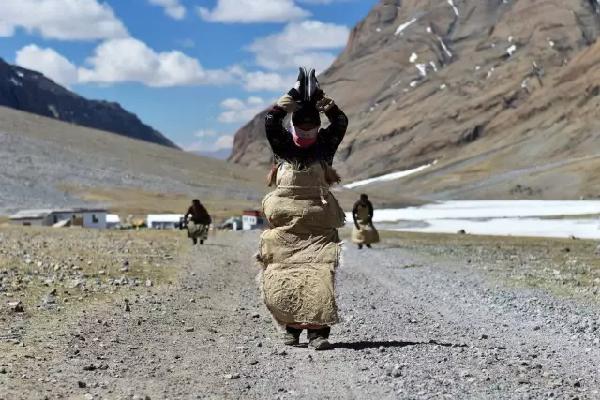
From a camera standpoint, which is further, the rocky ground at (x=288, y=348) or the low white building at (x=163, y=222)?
the low white building at (x=163, y=222)

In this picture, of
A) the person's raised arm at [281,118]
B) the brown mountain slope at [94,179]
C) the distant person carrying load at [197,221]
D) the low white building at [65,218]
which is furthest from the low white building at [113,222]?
the person's raised arm at [281,118]

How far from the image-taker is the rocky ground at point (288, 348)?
343 inches

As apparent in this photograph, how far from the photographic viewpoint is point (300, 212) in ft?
38.1

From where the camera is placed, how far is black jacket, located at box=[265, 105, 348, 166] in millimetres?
11773

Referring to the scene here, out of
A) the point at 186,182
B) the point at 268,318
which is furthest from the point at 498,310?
the point at 186,182

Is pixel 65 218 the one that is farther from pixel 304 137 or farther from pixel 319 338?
pixel 319 338

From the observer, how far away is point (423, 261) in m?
31.2

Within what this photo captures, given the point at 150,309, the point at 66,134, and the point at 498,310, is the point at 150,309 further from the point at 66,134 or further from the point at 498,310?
the point at 66,134

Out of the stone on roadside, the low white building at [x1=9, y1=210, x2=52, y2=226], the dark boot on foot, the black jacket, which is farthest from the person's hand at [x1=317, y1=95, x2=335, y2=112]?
the low white building at [x1=9, y1=210, x2=52, y2=226]

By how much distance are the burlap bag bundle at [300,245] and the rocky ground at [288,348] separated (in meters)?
0.59

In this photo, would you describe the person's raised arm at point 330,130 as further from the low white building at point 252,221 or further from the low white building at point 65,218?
the low white building at point 65,218

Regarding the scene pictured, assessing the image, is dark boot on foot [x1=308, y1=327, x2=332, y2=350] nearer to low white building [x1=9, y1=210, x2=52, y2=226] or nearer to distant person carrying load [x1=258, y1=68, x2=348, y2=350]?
distant person carrying load [x1=258, y1=68, x2=348, y2=350]

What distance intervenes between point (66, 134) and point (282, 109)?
193m

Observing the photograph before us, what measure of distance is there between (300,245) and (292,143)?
1288 mm
